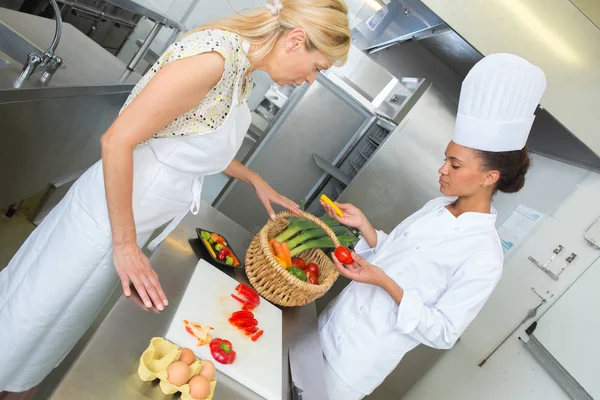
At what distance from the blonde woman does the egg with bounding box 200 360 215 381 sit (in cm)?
22

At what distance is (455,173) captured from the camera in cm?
144

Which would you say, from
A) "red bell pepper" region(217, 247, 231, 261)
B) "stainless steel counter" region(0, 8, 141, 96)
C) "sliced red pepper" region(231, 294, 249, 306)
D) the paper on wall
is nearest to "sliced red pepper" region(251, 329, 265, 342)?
"sliced red pepper" region(231, 294, 249, 306)

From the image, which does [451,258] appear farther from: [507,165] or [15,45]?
[15,45]

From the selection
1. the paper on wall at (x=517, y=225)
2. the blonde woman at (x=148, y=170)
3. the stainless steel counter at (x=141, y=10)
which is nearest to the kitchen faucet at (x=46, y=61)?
the stainless steel counter at (x=141, y=10)

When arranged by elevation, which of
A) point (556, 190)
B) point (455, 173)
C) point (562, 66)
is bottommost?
point (455, 173)

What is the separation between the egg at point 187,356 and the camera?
92 centimetres

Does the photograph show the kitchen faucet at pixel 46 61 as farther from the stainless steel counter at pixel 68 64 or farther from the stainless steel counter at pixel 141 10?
the stainless steel counter at pixel 141 10

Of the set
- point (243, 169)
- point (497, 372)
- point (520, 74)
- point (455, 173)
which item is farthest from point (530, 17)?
point (497, 372)

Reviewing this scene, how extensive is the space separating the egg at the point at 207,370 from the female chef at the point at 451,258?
51cm

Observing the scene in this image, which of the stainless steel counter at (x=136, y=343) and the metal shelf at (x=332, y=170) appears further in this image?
the metal shelf at (x=332, y=170)

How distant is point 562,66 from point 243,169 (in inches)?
53.8

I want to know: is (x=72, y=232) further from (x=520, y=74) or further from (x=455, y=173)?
(x=520, y=74)

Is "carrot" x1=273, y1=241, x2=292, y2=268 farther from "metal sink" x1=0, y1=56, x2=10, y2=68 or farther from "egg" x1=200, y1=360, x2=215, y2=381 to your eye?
"metal sink" x1=0, y1=56, x2=10, y2=68

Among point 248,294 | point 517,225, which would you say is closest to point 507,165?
point 248,294
